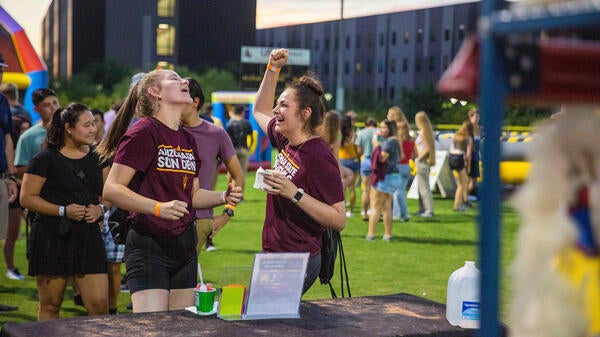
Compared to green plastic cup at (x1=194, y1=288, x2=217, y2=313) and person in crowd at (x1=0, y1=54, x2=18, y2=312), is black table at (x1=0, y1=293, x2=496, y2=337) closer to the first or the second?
green plastic cup at (x1=194, y1=288, x2=217, y2=313)

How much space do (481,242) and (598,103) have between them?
30 centimetres

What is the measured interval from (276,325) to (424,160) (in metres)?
11.6

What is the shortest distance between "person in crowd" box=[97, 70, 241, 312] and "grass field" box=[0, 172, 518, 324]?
2186mm

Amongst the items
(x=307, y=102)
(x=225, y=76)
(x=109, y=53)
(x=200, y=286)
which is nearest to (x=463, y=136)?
(x=307, y=102)

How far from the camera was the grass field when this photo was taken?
8025 millimetres

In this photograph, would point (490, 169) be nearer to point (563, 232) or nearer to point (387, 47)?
point (563, 232)

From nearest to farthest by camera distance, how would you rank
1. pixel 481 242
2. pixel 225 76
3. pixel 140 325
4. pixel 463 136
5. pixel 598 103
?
pixel 598 103
pixel 481 242
pixel 140 325
pixel 463 136
pixel 225 76

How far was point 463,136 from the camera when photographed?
616 inches

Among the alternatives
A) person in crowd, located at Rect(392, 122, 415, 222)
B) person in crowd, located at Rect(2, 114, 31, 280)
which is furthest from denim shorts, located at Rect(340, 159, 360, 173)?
person in crowd, located at Rect(2, 114, 31, 280)

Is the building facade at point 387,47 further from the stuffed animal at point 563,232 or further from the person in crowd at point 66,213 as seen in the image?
the stuffed animal at point 563,232

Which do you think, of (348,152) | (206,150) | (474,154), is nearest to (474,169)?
(474,154)

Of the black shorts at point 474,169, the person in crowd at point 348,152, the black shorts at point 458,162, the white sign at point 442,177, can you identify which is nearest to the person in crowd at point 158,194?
the person in crowd at point 348,152

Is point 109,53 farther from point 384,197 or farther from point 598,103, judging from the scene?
point 598,103

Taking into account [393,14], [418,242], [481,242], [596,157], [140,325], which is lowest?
[418,242]
